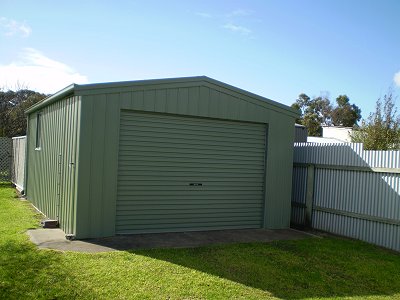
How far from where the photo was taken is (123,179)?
8328 mm

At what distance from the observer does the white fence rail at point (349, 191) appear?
8.53m

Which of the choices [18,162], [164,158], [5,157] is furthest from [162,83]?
[5,157]

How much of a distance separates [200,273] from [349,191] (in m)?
4.97

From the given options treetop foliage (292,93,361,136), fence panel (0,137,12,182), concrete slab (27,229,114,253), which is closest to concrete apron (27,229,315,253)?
concrete slab (27,229,114,253)

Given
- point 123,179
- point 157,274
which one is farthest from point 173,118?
point 157,274

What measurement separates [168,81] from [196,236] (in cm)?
341

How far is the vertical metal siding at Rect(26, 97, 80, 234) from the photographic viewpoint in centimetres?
803

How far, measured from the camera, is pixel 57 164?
30.3ft

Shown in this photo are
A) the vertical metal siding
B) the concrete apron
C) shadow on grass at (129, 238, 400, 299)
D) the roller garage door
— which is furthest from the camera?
the roller garage door

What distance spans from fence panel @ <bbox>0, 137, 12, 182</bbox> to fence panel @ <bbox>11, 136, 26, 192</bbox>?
0.52 meters

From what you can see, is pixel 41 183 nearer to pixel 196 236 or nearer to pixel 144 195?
pixel 144 195

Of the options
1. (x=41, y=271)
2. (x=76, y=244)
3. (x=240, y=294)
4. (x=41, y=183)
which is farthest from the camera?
(x=41, y=183)

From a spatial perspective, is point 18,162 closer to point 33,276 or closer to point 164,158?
point 164,158

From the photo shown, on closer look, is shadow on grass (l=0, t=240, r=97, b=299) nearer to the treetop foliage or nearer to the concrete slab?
the concrete slab
